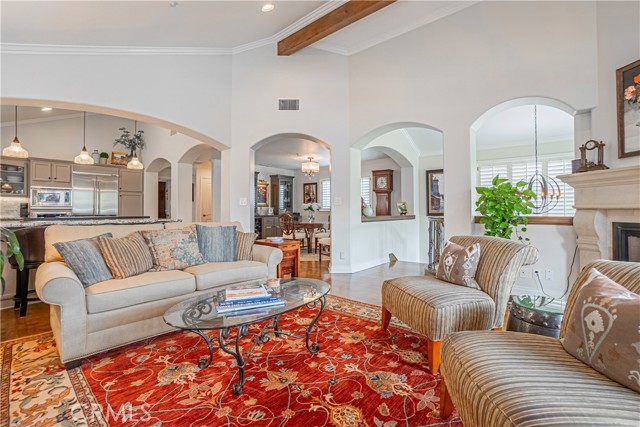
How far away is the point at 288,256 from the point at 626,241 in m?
3.67

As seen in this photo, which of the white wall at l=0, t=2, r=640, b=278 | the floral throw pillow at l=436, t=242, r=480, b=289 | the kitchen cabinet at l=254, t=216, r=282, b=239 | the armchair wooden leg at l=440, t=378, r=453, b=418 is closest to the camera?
the armchair wooden leg at l=440, t=378, r=453, b=418

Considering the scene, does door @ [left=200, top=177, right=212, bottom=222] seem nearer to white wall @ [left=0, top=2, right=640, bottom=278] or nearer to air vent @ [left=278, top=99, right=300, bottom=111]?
white wall @ [left=0, top=2, right=640, bottom=278]

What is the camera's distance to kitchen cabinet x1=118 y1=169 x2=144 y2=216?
7.87 m

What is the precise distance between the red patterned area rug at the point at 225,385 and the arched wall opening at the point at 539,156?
208 cm

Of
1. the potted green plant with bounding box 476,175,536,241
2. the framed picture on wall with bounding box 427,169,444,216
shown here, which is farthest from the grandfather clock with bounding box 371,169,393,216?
the potted green plant with bounding box 476,175,536,241

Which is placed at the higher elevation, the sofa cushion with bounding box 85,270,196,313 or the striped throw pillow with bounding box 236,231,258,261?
the striped throw pillow with bounding box 236,231,258,261

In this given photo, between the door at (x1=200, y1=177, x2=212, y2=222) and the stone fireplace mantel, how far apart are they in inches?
332

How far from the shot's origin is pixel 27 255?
3.04 metres

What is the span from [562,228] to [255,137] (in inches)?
171

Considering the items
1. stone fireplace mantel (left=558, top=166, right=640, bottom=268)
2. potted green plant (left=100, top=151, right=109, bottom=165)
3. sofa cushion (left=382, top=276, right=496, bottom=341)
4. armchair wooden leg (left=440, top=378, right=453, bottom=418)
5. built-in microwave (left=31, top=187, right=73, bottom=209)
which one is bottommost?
armchair wooden leg (left=440, top=378, right=453, bottom=418)

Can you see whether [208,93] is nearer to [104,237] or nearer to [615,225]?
[104,237]

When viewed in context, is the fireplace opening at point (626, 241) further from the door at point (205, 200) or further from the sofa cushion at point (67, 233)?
the door at point (205, 200)

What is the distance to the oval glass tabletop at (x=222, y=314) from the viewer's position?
1.73 metres

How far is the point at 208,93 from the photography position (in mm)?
4867
